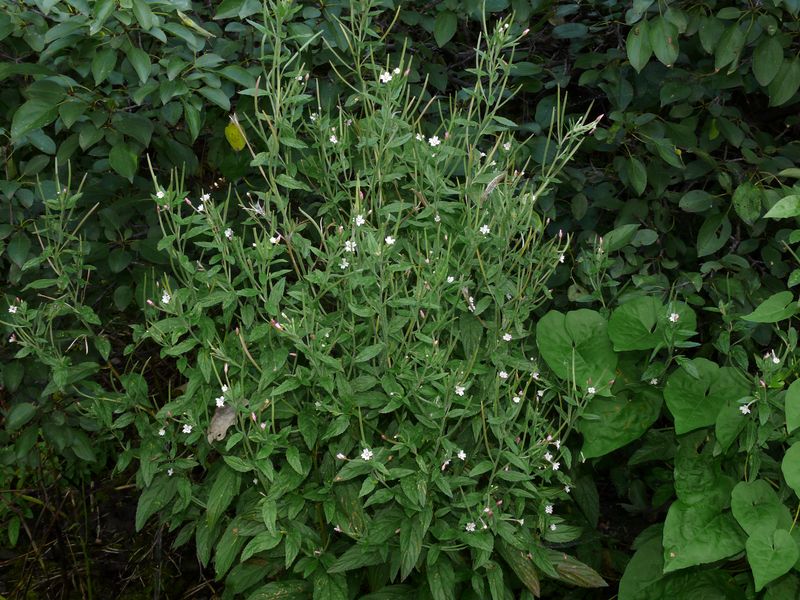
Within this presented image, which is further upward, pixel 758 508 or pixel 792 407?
pixel 792 407

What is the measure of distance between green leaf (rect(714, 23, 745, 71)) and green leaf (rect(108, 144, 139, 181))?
4.86 ft

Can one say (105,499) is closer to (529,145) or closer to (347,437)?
(347,437)

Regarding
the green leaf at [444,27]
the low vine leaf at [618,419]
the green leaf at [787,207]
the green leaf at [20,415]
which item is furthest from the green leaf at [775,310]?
the green leaf at [20,415]

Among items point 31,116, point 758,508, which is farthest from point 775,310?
Answer: point 31,116

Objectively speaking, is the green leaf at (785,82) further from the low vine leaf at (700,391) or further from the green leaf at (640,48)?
the low vine leaf at (700,391)

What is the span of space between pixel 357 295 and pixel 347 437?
33 centimetres

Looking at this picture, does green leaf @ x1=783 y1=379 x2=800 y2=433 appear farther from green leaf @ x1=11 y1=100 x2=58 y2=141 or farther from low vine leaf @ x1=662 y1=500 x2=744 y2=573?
green leaf @ x1=11 y1=100 x2=58 y2=141

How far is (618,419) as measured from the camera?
2436mm

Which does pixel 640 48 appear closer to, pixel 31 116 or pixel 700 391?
pixel 700 391

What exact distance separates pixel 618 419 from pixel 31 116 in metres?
1.62

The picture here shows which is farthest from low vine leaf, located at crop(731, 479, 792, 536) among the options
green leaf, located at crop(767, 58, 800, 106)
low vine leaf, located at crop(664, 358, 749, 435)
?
green leaf, located at crop(767, 58, 800, 106)

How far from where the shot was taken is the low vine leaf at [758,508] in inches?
83.7

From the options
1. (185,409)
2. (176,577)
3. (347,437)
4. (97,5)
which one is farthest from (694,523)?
(97,5)

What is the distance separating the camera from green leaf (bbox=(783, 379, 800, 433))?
203cm
